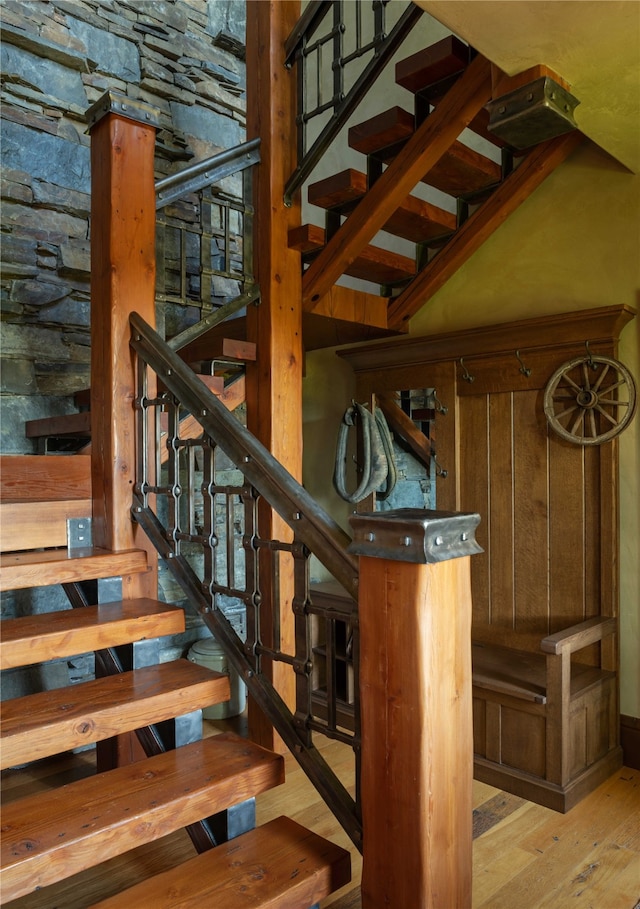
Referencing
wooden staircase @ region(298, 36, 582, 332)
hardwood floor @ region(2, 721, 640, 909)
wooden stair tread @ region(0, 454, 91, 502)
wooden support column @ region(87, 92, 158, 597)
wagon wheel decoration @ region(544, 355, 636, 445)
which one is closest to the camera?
hardwood floor @ region(2, 721, 640, 909)

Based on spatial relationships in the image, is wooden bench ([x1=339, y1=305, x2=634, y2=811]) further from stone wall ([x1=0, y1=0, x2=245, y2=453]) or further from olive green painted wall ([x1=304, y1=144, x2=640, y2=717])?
stone wall ([x1=0, y1=0, x2=245, y2=453])

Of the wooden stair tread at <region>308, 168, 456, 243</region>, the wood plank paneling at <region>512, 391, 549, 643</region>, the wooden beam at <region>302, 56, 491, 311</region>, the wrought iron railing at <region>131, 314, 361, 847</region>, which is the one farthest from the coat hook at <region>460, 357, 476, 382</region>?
the wrought iron railing at <region>131, 314, 361, 847</region>

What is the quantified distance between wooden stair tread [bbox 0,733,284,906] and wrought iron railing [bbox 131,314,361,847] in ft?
0.48

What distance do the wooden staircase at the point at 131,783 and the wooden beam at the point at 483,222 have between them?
6.93 ft

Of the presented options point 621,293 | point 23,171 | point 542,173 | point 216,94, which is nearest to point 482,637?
point 621,293

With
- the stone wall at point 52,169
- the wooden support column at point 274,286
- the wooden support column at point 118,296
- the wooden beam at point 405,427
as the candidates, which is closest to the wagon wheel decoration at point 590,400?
the wooden beam at point 405,427

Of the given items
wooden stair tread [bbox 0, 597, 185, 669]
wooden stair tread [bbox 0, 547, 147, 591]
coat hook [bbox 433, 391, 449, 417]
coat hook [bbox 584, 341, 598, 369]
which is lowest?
wooden stair tread [bbox 0, 597, 185, 669]

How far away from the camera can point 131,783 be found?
1432 millimetres

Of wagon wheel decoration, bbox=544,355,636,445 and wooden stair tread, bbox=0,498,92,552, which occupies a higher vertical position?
wagon wheel decoration, bbox=544,355,636,445

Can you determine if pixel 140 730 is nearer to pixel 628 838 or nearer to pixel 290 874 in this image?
pixel 290 874

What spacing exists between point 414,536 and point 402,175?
6.04ft

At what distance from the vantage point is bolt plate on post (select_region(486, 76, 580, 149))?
1.76 m

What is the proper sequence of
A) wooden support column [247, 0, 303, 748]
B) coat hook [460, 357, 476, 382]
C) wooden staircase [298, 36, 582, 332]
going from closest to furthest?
wooden staircase [298, 36, 582, 332] < wooden support column [247, 0, 303, 748] < coat hook [460, 357, 476, 382]

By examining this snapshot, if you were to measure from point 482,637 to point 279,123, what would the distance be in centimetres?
253
